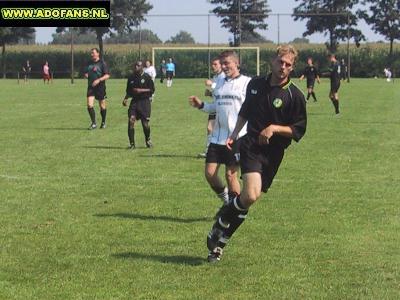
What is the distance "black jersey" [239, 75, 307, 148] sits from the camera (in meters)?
6.77

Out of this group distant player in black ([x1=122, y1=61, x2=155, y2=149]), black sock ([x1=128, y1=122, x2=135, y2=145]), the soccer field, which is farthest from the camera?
black sock ([x1=128, y1=122, x2=135, y2=145])

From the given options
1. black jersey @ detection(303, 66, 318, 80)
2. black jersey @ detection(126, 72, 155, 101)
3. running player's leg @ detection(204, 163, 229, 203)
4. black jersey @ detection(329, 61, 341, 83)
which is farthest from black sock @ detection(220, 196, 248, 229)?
black jersey @ detection(303, 66, 318, 80)

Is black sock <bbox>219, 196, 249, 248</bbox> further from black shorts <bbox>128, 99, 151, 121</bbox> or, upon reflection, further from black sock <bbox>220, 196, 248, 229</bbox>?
black shorts <bbox>128, 99, 151, 121</bbox>

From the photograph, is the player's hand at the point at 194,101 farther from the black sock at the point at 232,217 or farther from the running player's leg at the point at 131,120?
the running player's leg at the point at 131,120

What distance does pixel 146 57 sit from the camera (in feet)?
236

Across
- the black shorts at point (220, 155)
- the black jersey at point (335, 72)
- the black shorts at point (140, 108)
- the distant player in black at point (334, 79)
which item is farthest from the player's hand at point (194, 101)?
the black jersey at point (335, 72)

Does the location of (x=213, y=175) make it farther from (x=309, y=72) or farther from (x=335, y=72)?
(x=309, y=72)

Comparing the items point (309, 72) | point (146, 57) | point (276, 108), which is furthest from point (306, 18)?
point (276, 108)

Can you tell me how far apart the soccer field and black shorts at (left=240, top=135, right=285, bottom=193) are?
83 centimetres

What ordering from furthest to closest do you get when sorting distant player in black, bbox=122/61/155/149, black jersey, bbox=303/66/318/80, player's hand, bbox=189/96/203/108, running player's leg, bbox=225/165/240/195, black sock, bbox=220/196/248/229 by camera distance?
black jersey, bbox=303/66/318/80, distant player in black, bbox=122/61/155/149, running player's leg, bbox=225/165/240/195, player's hand, bbox=189/96/203/108, black sock, bbox=220/196/248/229

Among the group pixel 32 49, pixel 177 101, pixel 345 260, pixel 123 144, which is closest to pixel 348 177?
pixel 345 260

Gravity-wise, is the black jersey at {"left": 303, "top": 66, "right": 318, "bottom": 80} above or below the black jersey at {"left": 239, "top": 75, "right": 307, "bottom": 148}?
above

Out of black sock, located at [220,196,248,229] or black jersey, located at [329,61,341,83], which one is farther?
black jersey, located at [329,61,341,83]

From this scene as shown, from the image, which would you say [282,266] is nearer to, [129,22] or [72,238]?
[72,238]
